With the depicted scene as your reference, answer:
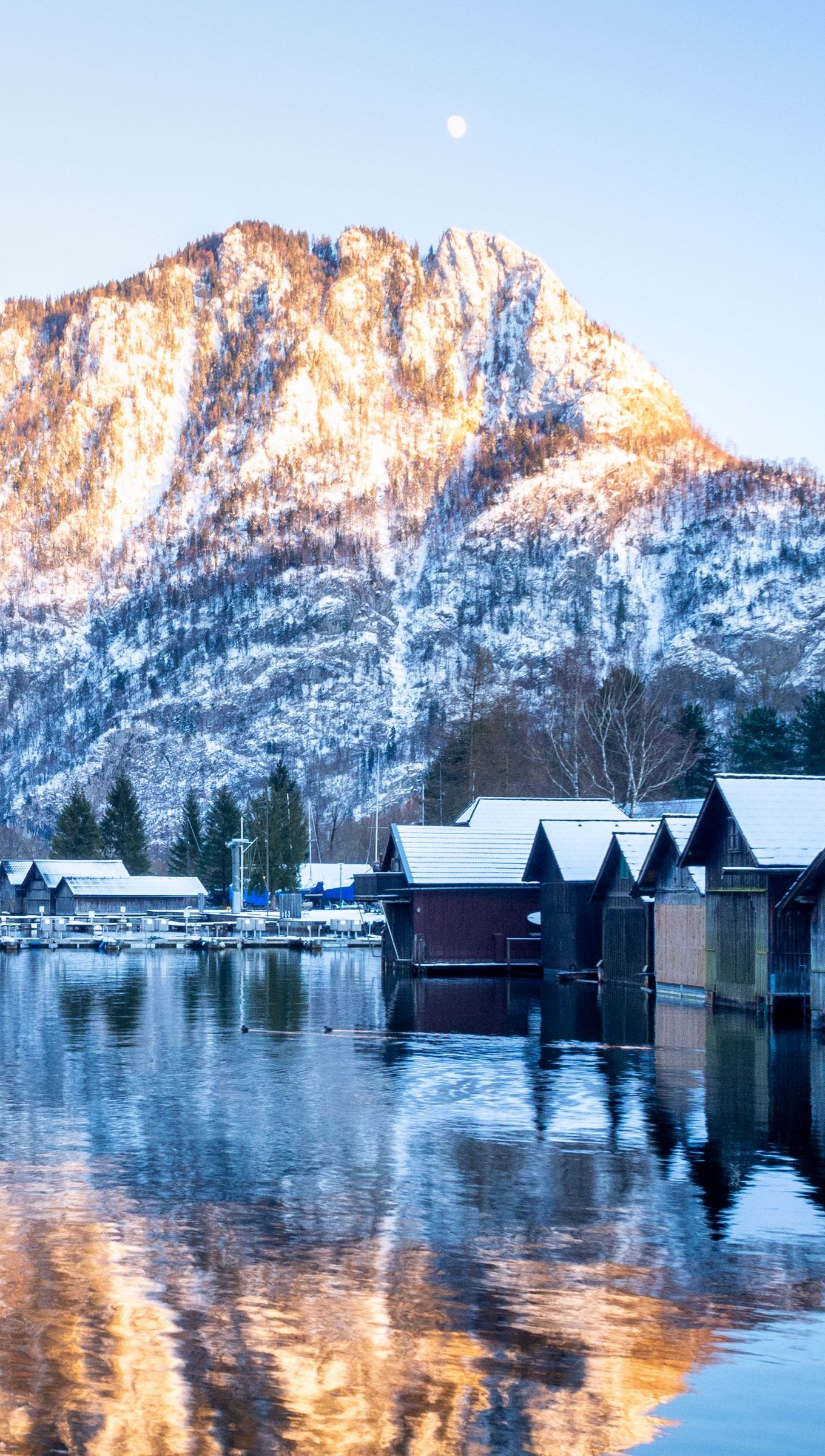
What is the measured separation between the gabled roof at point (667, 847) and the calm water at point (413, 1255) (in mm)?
14360

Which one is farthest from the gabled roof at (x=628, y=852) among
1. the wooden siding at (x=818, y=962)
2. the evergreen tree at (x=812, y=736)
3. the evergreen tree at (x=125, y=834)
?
the evergreen tree at (x=125, y=834)

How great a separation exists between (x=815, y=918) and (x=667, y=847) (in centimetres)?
1036

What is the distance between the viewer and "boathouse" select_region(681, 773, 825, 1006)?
124 feet

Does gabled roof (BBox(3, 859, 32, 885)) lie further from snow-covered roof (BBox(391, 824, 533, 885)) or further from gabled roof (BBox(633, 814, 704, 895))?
gabled roof (BBox(633, 814, 704, 895))

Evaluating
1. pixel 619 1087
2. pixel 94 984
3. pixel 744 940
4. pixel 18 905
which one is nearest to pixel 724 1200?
pixel 619 1087

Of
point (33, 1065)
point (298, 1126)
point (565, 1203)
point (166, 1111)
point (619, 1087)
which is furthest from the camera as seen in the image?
point (33, 1065)

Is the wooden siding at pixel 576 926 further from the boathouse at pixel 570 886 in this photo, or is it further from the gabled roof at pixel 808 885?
the gabled roof at pixel 808 885

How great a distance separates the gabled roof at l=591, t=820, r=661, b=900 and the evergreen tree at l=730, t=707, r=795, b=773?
34.2 metres

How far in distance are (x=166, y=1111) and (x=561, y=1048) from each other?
11.0m

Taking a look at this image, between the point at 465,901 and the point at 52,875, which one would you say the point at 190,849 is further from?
the point at 465,901

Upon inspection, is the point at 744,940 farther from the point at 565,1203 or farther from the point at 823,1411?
the point at 823,1411

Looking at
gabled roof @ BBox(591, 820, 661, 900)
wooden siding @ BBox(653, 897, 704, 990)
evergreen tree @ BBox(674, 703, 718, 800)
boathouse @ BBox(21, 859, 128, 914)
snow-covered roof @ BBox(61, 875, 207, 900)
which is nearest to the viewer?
wooden siding @ BBox(653, 897, 704, 990)

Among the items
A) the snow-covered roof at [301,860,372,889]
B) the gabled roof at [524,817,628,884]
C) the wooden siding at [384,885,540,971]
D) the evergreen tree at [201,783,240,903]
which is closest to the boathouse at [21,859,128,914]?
the evergreen tree at [201,783,240,903]

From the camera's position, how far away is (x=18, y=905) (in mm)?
128000
